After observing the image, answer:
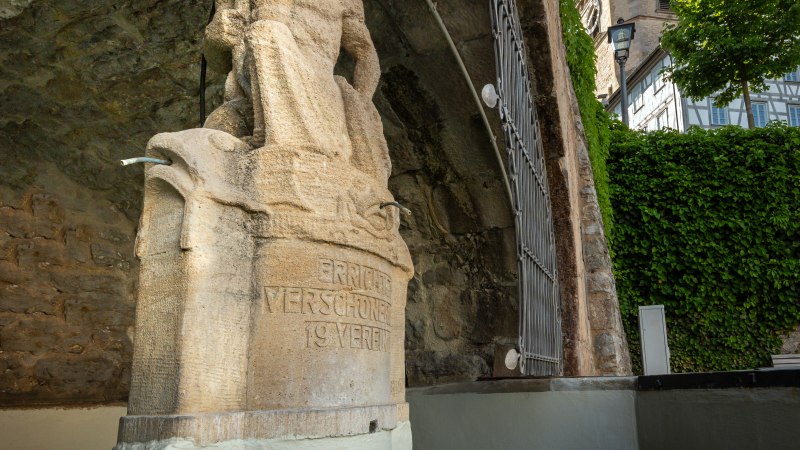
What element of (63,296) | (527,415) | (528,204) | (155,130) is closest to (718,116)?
(528,204)

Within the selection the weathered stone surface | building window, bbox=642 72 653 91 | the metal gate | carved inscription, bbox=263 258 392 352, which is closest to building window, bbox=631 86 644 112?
building window, bbox=642 72 653 91

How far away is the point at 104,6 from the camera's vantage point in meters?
3.64

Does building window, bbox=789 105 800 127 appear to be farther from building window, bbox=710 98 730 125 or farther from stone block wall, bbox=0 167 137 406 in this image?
stone block wall, bbox=0 167 137 406

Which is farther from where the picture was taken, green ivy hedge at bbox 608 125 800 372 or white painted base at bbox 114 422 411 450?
green ivy hedge at bbox 608 125 800 372

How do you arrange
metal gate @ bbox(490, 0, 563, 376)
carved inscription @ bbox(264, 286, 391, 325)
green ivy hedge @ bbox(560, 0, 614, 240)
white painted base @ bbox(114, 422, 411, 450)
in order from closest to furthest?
white painted base @ bbox(114, 422, 411, 450) < carved inscription @ bbox(264, 286, 391, 325) < metal gate @ bbox(490, 0, 563, 376) < green ivy hedge @ bbox(560, 0, 614, 240)

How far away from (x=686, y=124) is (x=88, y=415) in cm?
1345

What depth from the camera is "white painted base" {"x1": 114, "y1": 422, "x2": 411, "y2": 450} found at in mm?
1644

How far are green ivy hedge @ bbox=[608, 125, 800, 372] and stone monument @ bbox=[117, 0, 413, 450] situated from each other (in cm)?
635

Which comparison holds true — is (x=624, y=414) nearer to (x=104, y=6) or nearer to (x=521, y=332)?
(x=521, y=332)

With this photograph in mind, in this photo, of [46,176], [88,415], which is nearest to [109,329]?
[88,415]

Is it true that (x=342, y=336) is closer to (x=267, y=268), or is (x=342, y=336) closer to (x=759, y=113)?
(x=267, y=268)

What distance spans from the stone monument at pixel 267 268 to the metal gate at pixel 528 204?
1.92m

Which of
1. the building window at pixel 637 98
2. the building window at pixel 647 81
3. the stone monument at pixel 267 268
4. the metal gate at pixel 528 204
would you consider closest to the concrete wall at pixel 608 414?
the metal gate at pixel 528 204

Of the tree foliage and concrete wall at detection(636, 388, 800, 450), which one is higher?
the tree foliage
